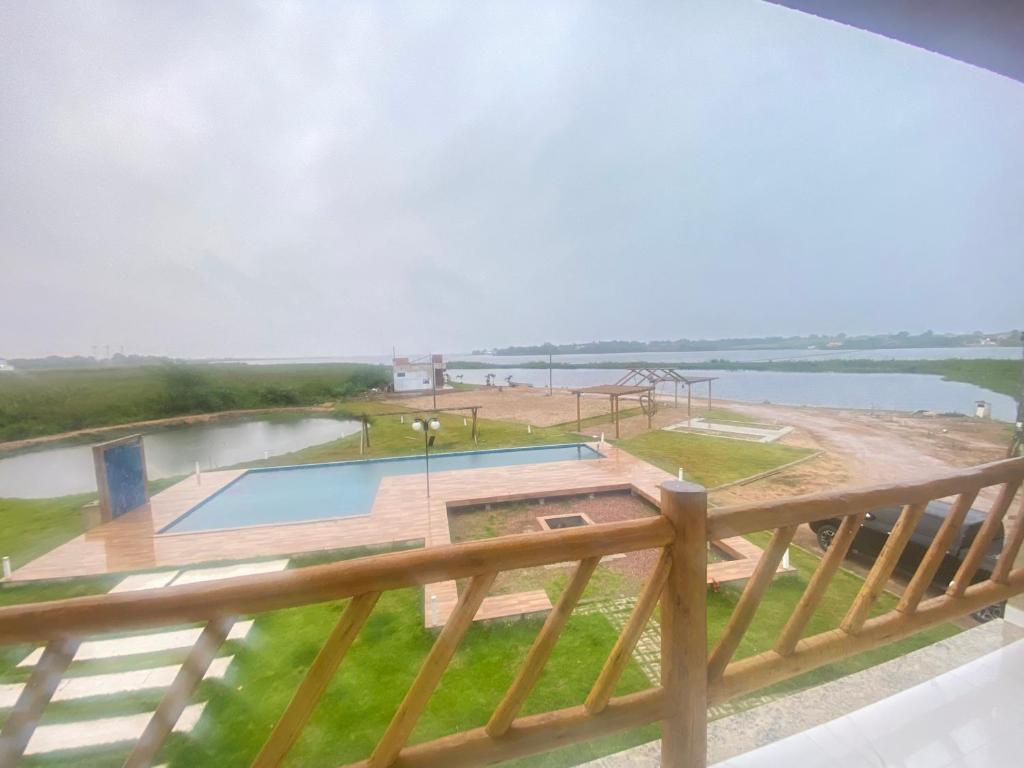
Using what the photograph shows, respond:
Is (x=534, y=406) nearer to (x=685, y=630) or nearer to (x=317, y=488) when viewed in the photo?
(x=317, y=488)

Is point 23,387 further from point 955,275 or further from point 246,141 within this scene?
point 955,275

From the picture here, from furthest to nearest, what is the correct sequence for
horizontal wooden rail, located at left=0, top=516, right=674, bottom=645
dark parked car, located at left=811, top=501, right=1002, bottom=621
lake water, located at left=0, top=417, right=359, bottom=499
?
lake water, located at left=0, top=417, right=359, bottom=499, dark parked car, located at left=811, top=501, right=1002, bottom=621, horizontal wooden rail, located at left=0, top=516, right=674, bottom=645

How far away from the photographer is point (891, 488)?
48.4 inches

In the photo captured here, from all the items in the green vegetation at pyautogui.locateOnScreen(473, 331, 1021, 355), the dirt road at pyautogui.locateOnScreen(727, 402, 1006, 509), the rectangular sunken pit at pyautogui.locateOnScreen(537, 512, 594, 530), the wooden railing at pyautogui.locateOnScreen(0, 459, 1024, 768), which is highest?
the green vegetation at pyautogui.locateOnScreen(473, 331, 1021, 355)

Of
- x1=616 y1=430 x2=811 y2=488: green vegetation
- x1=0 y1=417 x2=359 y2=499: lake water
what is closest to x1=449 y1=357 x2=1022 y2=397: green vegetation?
x1=616 y1=430 x2=811 y2=488: green vegetation

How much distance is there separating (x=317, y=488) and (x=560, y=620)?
8272mm

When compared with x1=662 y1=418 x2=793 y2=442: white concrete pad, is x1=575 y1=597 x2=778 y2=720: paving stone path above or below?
above

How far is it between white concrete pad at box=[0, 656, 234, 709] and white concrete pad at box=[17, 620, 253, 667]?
19cm

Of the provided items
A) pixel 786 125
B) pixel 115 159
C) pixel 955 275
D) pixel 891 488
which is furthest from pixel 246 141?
pixel 955 275

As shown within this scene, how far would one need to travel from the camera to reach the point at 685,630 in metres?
1.03

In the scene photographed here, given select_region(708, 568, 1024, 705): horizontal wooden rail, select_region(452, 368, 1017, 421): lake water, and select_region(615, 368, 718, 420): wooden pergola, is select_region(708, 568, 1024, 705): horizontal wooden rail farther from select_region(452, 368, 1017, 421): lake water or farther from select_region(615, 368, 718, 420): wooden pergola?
select_region(452, 368, 1017, 421): lake water

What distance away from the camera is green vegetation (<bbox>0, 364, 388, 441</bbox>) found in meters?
8.43

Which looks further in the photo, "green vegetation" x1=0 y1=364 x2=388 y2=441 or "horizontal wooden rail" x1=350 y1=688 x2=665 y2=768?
"green vegetation" x1=0 y1=364 x2=388 y2=441

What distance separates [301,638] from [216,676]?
0.55 meters
